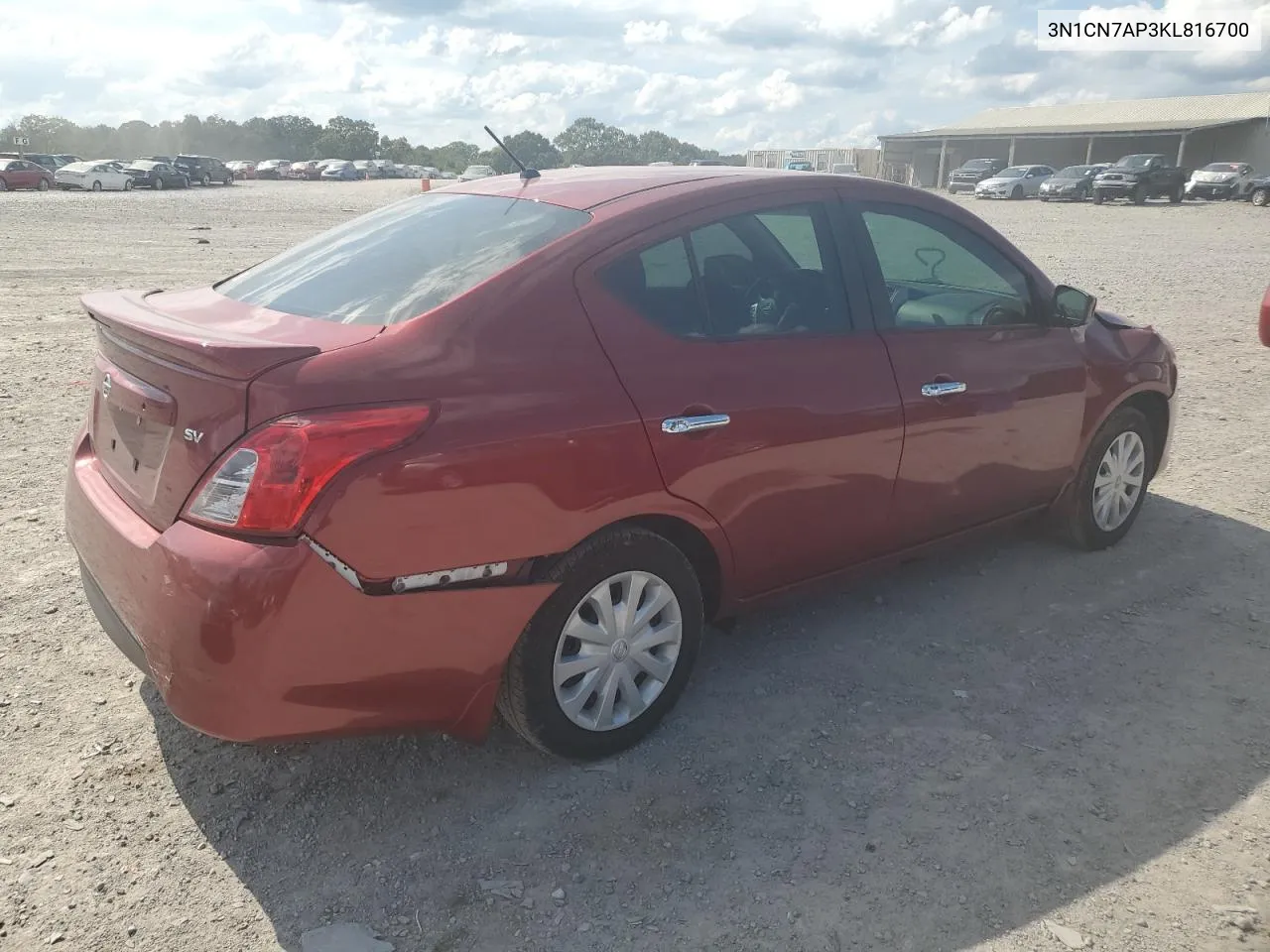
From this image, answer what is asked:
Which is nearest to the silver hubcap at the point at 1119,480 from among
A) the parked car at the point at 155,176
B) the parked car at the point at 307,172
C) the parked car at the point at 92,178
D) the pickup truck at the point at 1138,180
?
the pickup truck at the point at 1138,180

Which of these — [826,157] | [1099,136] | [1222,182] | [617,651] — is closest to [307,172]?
[826,157]

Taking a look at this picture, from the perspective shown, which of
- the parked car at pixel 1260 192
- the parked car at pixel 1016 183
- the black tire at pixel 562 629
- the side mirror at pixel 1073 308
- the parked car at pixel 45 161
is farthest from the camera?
the parked car at pixel 1016 183

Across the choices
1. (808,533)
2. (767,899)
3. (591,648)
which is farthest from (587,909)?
(808,533)

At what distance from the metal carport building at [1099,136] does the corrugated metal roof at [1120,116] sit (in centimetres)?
5

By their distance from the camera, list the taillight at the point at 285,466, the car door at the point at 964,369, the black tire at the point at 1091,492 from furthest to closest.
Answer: the black tire at the point at 1091,492 → the car door at the point at 964,369 → the taillight at the point at 285,466

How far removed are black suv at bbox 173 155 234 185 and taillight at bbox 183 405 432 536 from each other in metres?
48.9

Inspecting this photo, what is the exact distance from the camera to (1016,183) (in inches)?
1721

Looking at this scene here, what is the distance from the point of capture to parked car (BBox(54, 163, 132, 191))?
40.3 meters

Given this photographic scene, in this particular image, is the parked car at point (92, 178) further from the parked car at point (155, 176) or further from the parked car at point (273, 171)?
the parked car at point (273, 171)

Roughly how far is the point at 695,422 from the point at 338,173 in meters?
66.7

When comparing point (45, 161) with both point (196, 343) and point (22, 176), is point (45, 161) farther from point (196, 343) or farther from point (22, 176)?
point (196, 343)

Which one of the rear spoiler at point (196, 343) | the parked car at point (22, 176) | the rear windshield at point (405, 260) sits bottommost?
the parked car at point (22, 176)

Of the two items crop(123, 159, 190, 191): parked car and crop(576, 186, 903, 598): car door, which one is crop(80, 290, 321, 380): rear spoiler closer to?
crop(576, 186, 903, 598): car door

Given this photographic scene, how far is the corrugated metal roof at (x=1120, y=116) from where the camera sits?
5406 centimetres
